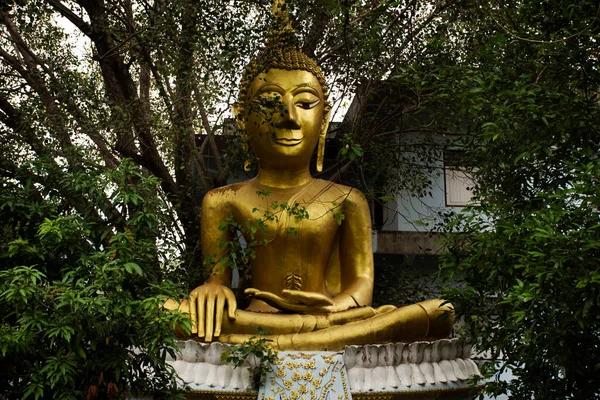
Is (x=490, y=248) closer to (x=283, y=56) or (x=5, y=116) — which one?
(x=283, y=56)

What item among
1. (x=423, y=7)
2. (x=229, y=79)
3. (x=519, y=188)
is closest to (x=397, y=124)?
(x=423, y=7)

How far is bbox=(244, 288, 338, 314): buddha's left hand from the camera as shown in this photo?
21.1 feet

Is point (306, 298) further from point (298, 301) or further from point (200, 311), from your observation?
point (200, 311)

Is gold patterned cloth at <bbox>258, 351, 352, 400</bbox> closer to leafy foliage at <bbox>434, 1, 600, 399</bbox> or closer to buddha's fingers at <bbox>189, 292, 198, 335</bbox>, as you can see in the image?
buddha's fingers at <bbox>189, 292, 198, 335</bbox>

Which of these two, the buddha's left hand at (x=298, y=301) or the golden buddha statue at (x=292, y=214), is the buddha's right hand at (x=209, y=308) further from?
the buddha's left hand at (x=298, y=301)

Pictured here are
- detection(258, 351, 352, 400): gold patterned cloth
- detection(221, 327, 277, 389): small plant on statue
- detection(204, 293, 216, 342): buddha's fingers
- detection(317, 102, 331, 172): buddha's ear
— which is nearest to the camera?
detection(221, 327, 277, 389): small plant on statue

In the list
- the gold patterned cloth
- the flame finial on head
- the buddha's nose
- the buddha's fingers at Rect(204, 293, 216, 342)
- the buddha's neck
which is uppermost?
the flame finial on head

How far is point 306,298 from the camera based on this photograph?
644 centimetres

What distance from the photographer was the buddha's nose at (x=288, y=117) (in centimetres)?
732

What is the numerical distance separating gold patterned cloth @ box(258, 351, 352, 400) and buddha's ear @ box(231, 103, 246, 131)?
8.50ft

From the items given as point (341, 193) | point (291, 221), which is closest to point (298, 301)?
point (291, 221)

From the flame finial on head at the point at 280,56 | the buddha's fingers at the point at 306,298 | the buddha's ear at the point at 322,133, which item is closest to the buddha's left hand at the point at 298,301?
the buddha's fingers at the point at 306,298

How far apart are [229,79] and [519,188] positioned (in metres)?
3.01

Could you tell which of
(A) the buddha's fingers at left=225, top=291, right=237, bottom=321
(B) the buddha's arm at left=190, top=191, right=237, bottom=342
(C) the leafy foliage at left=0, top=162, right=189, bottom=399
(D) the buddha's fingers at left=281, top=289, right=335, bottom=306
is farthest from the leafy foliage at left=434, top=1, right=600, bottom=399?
(C) the leafy foliage at left=0, top=162, right=189, bottom=399
